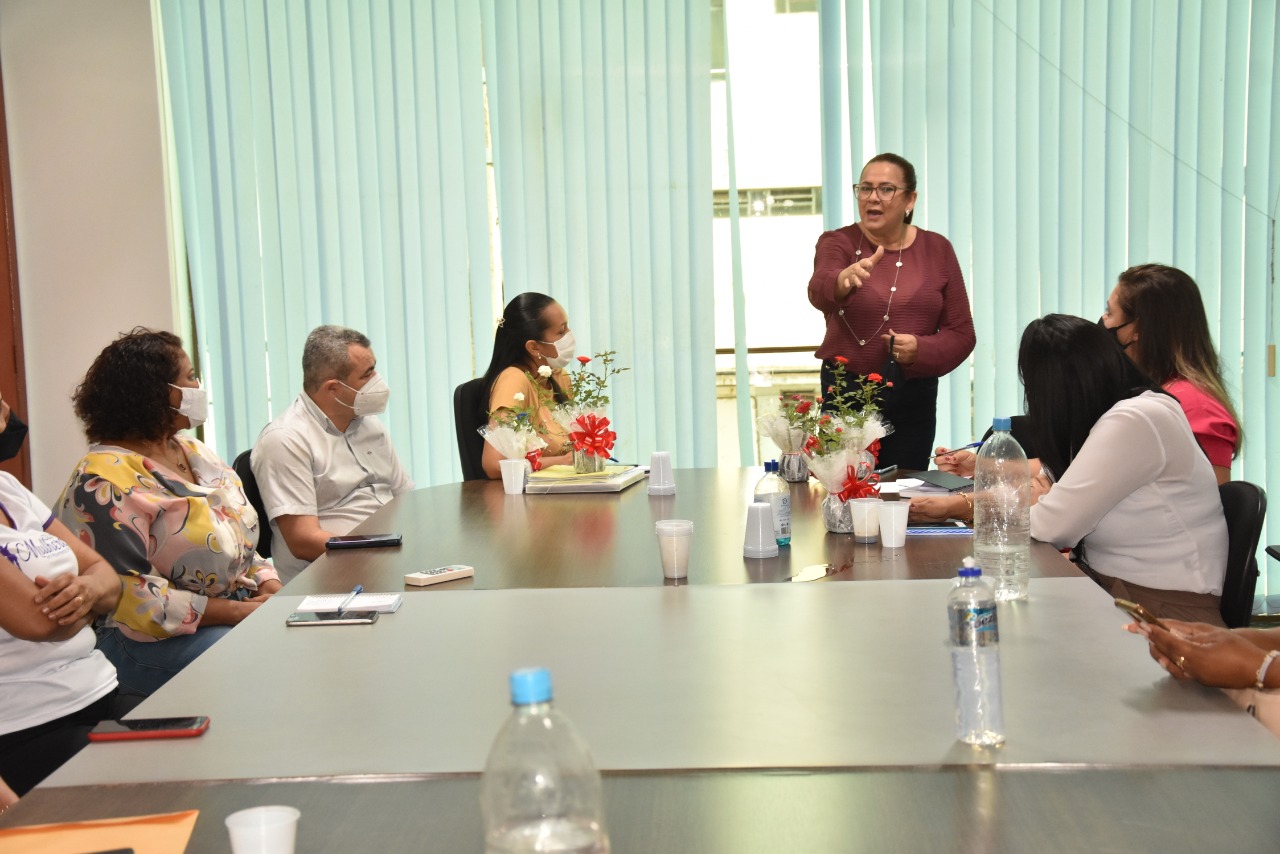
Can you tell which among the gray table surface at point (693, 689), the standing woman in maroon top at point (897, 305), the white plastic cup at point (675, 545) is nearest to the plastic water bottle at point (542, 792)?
the gray table surface at point (693, 689)

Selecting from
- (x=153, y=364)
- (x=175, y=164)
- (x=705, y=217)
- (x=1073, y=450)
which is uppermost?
(x=175, y=164)

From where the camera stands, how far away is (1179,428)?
2453 millimetres

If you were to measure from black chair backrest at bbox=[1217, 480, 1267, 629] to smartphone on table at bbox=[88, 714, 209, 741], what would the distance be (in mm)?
A: 2022

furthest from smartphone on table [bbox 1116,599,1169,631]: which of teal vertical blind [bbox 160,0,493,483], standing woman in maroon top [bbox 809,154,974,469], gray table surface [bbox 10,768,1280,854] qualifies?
teal vertical blind [bbox 160,0,493,483]

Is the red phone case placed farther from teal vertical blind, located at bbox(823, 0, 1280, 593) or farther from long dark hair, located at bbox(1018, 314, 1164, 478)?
teal vertical blind, located at bbox(823, 0, 1280, 593)

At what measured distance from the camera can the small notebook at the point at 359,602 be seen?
201 centimetres

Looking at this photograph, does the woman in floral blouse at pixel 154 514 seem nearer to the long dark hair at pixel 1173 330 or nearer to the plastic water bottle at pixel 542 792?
the plastic water bottle at pixel 542 792

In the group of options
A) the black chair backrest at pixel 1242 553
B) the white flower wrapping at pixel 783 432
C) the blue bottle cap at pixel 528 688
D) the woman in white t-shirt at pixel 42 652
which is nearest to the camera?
the blue bottle cap at pixel 528 688

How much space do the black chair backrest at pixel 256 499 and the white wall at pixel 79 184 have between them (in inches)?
65.6

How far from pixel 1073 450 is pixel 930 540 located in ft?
1.33

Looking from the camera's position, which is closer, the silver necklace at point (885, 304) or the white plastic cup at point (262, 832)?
the white plastic cup at point (262, 832)

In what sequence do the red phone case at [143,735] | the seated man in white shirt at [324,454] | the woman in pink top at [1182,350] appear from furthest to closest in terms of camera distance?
the seated man in white shirt at [324,454], the woman in pink top at [1182,350], the red phone case at [143,735]

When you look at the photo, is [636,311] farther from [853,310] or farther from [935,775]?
[935,775]

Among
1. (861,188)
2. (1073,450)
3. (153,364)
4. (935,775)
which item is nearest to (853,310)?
(861,188)
